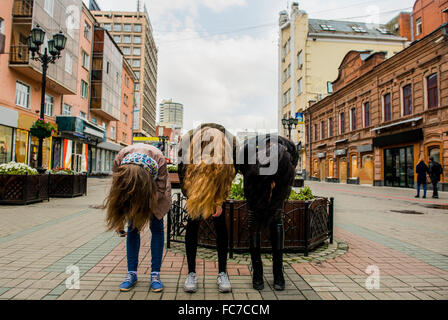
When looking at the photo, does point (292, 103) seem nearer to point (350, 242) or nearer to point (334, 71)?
point (334, 71)

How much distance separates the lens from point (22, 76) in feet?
58.3

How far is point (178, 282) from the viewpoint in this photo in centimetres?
290

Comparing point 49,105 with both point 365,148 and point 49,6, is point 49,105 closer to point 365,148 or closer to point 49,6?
point 49,6

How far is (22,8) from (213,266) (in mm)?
21364

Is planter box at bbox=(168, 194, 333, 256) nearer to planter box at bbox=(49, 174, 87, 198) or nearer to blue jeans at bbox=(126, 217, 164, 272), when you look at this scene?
blue jeans at bbox=(126, 217, 164, 272)

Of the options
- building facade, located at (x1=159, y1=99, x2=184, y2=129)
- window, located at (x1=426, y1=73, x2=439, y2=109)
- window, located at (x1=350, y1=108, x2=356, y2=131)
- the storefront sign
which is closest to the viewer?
window, located at (x1=426, y1=73, x2=439, y2=109)

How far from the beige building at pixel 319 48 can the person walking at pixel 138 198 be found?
3458cm

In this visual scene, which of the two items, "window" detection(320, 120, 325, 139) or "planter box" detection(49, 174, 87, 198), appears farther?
"window" detection(320, 120, 325, 139)

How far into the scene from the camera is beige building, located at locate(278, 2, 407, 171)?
36.4 meters

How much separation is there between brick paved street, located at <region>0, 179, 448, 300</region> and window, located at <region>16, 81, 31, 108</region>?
1543 cm

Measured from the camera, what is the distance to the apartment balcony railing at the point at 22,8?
1692cm

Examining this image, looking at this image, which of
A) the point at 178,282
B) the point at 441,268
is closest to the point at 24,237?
the point at 178,282

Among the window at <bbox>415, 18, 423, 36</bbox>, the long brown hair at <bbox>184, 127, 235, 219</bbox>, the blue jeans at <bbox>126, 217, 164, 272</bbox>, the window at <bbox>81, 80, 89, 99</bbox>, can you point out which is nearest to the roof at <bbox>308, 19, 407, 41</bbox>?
the window at <bbox>415, 18, 423, 36</bbox>
